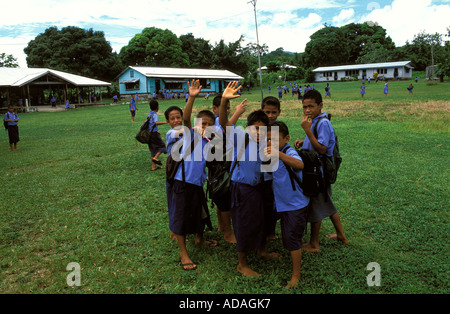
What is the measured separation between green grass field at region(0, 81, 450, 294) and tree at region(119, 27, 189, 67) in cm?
4449

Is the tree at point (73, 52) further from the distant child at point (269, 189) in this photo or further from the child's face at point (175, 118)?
the distant child at point (269, 189)

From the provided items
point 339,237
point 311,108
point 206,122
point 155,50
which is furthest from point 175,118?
point 155,50

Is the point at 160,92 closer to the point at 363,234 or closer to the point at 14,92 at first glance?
the point at 14,92

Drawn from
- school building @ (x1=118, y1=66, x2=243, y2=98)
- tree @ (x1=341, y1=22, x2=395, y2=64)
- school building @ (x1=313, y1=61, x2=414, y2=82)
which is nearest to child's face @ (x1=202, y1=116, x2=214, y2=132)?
school building @ (x1=118, y1=66, x2=243, y2=98)

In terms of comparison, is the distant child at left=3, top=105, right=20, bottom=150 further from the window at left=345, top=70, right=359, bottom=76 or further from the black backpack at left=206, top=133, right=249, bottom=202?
the window at left=345, top=70, right=359, bottom=76

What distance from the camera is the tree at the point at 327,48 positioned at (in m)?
66.0

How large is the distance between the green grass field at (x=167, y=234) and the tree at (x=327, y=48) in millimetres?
63248

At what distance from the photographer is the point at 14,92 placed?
33406 mm

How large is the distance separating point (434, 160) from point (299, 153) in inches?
240

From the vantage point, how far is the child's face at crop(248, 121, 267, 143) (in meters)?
2.91

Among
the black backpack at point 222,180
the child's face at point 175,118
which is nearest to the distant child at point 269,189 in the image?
the black backpack at point 222,180

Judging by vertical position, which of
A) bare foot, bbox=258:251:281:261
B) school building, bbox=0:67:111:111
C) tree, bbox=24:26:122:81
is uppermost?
tree, bbox=24:26:122:81

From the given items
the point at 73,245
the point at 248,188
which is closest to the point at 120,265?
the point at 73,245

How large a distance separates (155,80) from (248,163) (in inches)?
1577
